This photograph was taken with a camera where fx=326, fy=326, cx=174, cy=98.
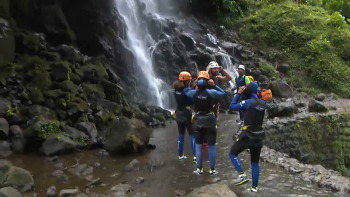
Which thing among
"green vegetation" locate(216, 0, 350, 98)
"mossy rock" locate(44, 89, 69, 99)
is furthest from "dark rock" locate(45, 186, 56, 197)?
"green vegetation" locate(216, 0, 350, 98)

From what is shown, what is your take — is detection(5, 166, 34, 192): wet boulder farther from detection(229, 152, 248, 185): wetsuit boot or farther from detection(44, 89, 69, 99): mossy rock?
detection(44, 89, 69, 99): mossy rock

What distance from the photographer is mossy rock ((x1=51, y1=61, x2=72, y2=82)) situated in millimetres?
11914

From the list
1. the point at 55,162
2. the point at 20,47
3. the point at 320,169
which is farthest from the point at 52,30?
the point at 320,169

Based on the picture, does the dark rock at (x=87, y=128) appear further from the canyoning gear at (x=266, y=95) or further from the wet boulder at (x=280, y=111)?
the wet boulder at (x=280, y=111)

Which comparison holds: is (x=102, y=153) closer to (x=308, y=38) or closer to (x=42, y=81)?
(x=42, y=81)

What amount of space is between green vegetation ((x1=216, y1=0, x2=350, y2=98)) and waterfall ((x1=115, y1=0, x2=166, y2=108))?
1030 centimetres

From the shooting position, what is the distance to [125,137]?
8430 millimetres

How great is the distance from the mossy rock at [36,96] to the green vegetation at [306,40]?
1786cm

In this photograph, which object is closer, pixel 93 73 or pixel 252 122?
pixel 252 122

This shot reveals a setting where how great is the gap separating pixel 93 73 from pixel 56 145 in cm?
545

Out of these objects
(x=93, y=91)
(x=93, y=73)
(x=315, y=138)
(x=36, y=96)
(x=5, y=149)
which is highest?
(x=93, y=73)

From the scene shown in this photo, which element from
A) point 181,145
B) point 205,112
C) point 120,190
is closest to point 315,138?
point 181,145

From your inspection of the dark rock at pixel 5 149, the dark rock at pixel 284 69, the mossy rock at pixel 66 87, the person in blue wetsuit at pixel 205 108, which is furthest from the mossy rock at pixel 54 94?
the dark rock at pixel 284 69

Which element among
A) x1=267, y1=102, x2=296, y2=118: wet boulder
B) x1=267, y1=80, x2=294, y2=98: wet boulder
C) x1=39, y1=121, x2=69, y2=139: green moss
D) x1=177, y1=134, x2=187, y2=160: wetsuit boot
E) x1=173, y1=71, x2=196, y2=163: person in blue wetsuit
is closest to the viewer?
x1=173, y1=71, x2=196, y2=163: person in blue wetsuit
